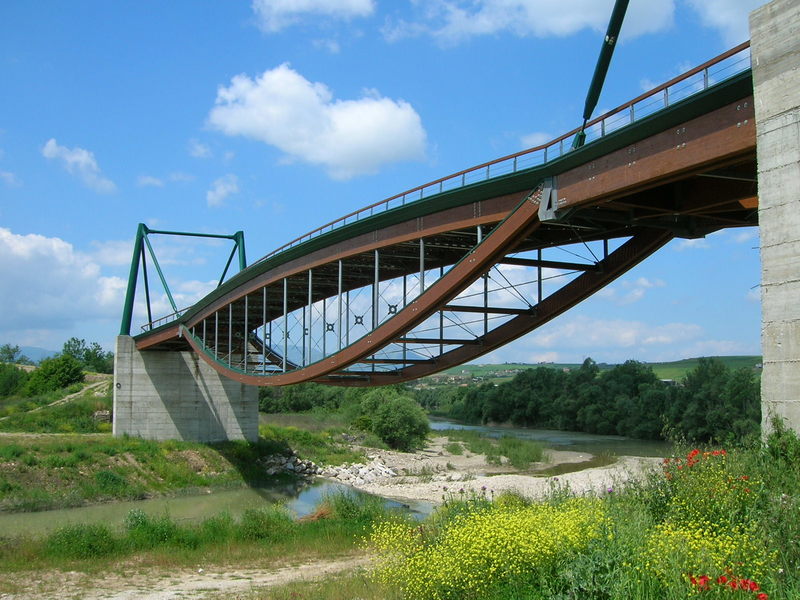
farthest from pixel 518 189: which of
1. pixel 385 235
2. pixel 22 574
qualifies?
pixel 22 574

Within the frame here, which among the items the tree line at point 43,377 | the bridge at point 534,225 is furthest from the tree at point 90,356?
the bridge at point 534,225

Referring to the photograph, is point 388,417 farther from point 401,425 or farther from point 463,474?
point 463,474

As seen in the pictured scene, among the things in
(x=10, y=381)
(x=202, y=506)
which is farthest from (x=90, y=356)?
(x=202, y=506)

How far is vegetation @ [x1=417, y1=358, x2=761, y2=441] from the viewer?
2360 inches

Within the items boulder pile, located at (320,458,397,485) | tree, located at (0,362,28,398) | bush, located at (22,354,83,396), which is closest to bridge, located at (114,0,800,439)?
boulder pile, located at (320,458,397,485)

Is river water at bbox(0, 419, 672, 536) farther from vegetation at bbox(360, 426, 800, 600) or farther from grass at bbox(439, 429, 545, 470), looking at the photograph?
vegetation at bbox(360, 426, 800, 600)

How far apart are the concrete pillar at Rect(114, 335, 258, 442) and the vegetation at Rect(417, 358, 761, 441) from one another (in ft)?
87.8

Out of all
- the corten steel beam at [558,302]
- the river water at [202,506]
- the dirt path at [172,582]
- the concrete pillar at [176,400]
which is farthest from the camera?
the concrete pillar at [176,400]

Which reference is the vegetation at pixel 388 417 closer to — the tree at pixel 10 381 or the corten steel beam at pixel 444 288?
the tree at pixel 10 381

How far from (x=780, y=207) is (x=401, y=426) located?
48213 mm

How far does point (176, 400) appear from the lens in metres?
43.2

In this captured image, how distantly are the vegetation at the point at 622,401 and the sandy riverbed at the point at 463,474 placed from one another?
8.97 meters

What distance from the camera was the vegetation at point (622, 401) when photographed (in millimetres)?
59938

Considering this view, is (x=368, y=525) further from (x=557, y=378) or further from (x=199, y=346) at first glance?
(x=557, y=378)
